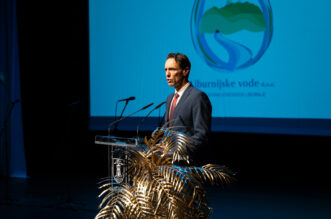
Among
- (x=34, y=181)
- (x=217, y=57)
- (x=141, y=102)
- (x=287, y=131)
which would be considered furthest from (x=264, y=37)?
(x=34, y=181)

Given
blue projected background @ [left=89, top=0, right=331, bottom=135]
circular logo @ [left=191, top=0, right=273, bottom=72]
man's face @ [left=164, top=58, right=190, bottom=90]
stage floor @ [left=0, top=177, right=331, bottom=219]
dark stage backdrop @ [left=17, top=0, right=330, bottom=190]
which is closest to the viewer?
man's face @ [left=164, top=58, right=190, bottom=90]

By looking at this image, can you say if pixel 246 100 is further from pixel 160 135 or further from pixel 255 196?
pixel 160 135

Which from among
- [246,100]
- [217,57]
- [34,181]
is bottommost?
[34,181]

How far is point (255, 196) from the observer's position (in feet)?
15.6

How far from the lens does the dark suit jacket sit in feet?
7.01

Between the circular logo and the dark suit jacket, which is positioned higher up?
the circular logo

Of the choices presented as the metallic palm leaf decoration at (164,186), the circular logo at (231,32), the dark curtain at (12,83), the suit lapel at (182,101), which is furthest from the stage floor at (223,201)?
the metallic palm leaf decoration at (164,186)

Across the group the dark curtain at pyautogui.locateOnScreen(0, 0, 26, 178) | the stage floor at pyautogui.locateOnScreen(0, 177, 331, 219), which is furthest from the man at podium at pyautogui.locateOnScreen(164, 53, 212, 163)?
the dark curtain at pyautogui.locateOnScreen(0, 0, 26, 178)

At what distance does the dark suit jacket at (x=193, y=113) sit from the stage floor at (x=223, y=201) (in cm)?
194

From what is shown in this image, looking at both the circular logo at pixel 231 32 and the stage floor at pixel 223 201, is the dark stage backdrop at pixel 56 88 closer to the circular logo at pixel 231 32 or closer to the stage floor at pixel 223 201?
the stage floor at pixel 223 201

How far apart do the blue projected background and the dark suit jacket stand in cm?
264

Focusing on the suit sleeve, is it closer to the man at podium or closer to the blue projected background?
the man at podium

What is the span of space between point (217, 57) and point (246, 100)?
644mm

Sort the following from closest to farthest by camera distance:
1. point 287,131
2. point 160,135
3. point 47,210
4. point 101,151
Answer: point 160,135
point 47,210
point 287,131
point 101,151
